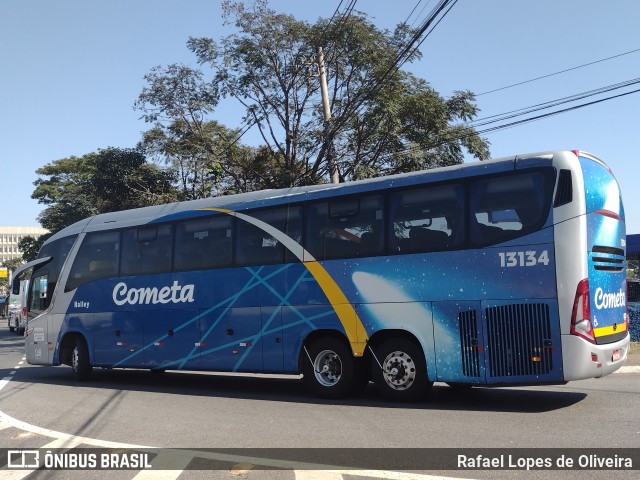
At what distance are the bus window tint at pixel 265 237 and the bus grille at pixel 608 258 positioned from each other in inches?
190

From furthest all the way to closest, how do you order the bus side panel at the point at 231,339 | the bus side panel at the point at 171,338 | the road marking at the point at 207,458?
the bus side panel at the point at 171,338
the bus side panel at the point at 231,339
the road marking at the point at 207,458

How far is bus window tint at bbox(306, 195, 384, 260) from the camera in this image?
10656 mm

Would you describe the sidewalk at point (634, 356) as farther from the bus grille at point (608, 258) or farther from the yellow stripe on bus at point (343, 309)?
the yellow stripe on bus at point (343, 309)

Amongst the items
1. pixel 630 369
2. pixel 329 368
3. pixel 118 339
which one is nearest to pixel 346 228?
pixel 329 368

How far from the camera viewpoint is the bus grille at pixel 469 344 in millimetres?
9461

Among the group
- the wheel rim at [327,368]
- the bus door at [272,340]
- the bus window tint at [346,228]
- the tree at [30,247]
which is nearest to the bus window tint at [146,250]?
the bus door at [272,340]

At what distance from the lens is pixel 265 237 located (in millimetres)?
12000

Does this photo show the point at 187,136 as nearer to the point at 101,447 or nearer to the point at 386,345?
the point at 386,345

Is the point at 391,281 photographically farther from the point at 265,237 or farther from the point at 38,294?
the point at 38,294

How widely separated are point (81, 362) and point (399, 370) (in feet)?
28.0

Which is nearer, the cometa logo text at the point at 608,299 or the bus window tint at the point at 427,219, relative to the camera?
the cometa logo text at the point at 608,299

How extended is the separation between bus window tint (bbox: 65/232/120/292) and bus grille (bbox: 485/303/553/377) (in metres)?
8.81

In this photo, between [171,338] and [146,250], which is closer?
[171,338]

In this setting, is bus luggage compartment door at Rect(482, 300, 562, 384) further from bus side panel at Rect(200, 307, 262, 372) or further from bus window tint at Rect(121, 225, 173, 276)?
bus window tint at Rect(121, 225, 173, 276)
